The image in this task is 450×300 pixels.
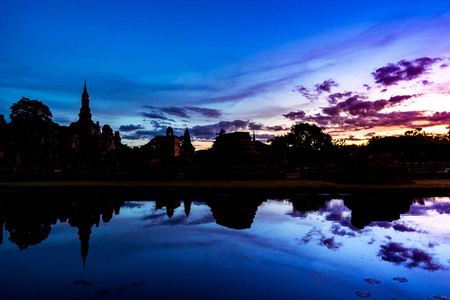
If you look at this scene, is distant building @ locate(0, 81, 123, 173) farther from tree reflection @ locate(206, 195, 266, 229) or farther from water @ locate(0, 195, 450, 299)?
water @ locate(0, 195, 450, 299)

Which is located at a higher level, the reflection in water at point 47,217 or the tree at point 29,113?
the tree at point 29,113

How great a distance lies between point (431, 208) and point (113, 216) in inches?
446

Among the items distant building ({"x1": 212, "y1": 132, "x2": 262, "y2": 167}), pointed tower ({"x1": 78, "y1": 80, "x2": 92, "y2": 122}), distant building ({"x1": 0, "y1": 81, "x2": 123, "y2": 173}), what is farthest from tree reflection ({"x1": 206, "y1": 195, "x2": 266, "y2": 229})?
pointed tower ({"x1": 78, "y1": 80, "x2": 92, "y2": 122})

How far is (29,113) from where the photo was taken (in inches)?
1703

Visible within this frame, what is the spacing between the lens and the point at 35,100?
44125mm

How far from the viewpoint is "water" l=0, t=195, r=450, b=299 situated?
3857 mm

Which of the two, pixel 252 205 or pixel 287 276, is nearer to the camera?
pixel 287 276

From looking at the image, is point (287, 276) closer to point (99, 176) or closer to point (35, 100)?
point (99, 176)

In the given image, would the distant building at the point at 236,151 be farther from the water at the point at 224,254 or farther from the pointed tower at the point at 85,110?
the pointed tower at the point at 85,110

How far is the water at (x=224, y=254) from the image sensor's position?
152 inches

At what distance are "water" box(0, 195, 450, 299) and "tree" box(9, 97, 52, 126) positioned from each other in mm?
38787

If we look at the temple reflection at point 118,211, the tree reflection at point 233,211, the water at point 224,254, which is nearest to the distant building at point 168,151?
the temple reflection at point 118,211

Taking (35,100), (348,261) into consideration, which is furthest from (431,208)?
(35,100)

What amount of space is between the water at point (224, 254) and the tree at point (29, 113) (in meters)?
38.8
